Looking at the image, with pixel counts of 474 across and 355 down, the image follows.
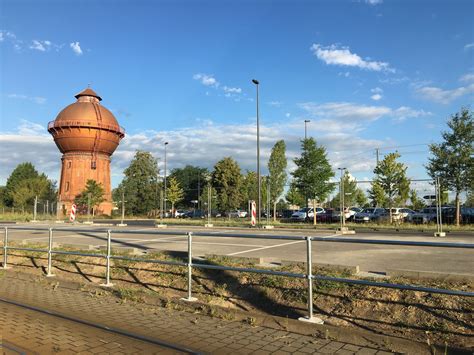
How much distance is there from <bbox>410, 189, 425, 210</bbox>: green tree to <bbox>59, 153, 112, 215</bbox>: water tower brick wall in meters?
43.9

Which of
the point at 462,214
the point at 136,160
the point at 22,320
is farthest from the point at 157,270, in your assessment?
the point at 136,160

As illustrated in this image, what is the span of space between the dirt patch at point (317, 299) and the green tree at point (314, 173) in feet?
80.5

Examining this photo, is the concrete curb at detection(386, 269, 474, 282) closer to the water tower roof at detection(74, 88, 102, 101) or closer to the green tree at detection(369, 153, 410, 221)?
the green tree at detection(369, 153, 410, 221)

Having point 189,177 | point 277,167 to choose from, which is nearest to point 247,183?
point 277,167

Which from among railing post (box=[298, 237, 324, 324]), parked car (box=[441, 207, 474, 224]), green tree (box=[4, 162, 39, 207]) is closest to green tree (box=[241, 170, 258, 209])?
parked car (box=[441, 207, 474, 224])

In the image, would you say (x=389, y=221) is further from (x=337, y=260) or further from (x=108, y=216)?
(x=108, y=216)

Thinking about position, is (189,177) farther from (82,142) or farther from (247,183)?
(82,142)

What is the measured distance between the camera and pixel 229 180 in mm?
73312

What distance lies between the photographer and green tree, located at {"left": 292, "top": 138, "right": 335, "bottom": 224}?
3278cm

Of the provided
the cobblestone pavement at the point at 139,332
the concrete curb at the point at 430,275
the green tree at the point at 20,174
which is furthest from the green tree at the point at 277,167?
the green tree at the point at 20,174

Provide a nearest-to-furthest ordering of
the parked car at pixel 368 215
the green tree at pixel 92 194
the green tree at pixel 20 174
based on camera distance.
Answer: the parked car at pixel 368 215, the green tree at pixel 92 194, the green tree at pixel 20 174

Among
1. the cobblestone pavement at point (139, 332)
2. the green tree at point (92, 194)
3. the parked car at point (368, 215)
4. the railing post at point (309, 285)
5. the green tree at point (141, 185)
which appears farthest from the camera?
the green tree at point (141, 185)

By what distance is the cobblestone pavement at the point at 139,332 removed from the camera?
464cm

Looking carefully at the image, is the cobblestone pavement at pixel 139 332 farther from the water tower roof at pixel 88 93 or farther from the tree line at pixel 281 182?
the water tower roof at pixel 88 93
